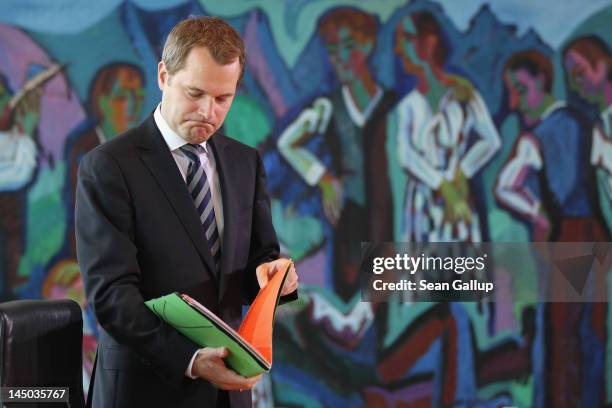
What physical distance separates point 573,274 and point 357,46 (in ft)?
5.09

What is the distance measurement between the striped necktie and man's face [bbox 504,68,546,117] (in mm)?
2658

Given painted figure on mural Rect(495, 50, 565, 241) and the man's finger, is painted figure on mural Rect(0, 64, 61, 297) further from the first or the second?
the man's finger

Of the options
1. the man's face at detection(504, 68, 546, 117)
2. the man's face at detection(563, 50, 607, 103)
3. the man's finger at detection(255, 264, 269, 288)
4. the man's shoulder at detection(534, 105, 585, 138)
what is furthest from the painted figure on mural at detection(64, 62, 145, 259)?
the man's finger at detection(255, 264, 269, 288)

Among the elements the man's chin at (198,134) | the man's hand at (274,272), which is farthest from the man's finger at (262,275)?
the man's chin at (198,134)

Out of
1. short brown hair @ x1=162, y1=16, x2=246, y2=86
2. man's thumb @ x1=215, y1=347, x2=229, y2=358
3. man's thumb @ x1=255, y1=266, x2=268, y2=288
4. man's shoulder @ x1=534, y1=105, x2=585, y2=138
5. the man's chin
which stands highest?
man's shoulder @ x1=534, y1=105, x2=585, y2=138

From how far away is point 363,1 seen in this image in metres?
4.12

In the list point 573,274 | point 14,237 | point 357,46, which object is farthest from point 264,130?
point 573,274

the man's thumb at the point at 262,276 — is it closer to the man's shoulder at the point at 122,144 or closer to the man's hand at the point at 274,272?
the man's hand at the point at 274,272

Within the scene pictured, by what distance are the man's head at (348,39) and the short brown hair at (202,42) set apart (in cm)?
240

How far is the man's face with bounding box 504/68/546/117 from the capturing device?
4094 mm

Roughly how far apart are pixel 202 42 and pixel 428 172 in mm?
2527

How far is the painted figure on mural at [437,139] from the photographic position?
4.08 meters

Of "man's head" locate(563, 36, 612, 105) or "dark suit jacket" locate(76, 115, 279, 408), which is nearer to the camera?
"dark suit jacket" locate(76, 115, 279, 408)

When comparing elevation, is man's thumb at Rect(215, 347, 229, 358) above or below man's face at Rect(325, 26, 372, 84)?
below
